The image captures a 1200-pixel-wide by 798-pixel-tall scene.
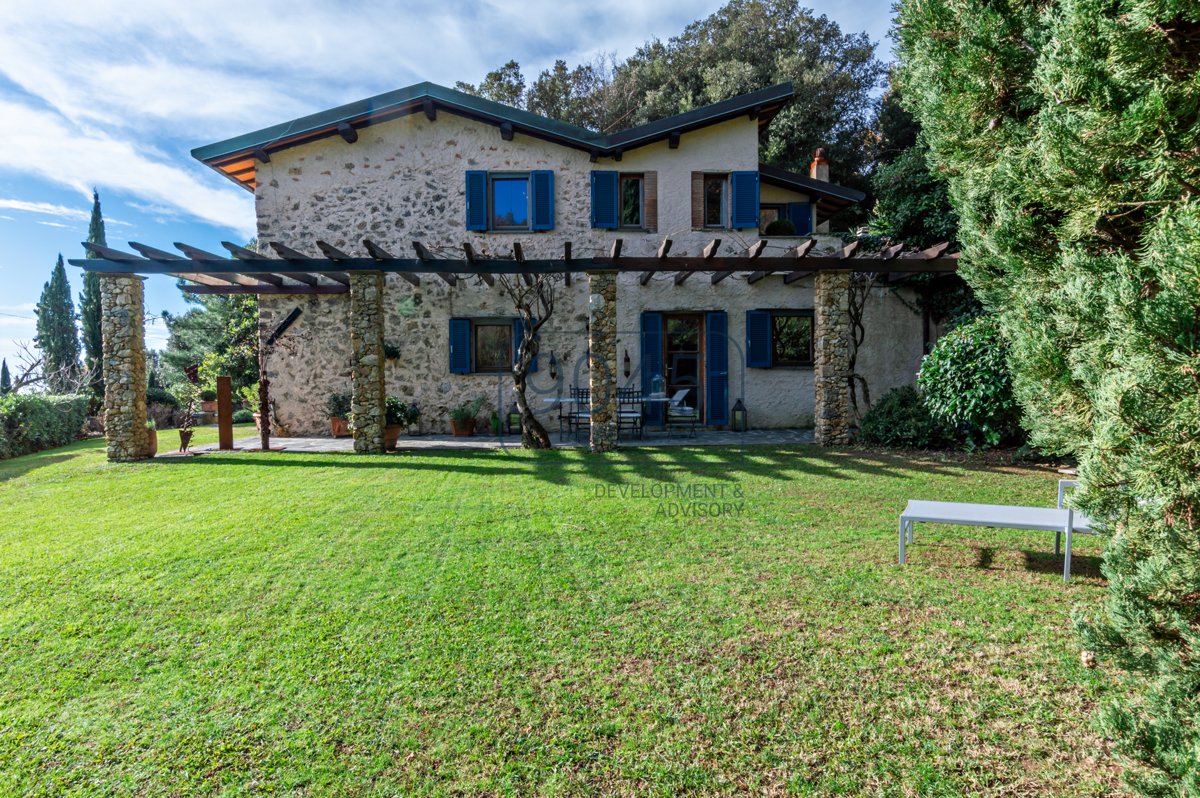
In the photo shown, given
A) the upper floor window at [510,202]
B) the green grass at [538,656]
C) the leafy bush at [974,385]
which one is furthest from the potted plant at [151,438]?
the leafy bush at [974,385]

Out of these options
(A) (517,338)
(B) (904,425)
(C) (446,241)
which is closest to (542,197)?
(C) (446,241)

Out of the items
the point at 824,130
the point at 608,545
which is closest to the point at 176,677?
the point at 608,545

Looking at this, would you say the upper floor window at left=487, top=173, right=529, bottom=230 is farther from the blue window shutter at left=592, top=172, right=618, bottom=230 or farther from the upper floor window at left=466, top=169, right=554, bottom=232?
the blue window shutter at left=592, top=172, right=618, bottom=230

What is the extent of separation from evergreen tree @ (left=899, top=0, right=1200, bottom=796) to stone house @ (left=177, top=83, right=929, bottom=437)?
32.1 ft

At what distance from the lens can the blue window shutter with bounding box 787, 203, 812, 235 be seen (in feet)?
42.6

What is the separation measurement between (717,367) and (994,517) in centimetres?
807

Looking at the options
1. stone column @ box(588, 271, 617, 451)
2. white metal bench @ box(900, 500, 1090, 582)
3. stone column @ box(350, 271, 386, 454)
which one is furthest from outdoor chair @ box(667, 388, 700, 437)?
white metal bench @ box(900, 500, 1090, 582)

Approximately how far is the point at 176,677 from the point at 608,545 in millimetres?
2800

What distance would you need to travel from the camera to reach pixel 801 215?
1302 cm

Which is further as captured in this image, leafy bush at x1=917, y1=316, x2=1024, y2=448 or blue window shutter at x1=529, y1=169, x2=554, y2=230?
blue window shutter at x1=529, y1=169, x2=554, y2=230

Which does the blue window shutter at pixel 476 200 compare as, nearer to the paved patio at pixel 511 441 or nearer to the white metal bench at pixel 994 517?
the paved patio at pixel 511 441

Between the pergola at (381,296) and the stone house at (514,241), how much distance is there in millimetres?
2197

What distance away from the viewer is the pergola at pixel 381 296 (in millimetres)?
8875

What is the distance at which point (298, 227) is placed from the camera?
1175 cm
